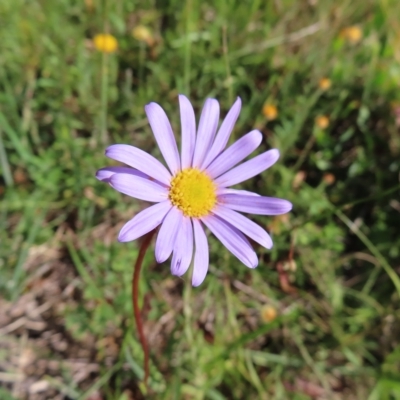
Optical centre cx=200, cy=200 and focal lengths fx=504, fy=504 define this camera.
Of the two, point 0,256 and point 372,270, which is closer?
point 0,256

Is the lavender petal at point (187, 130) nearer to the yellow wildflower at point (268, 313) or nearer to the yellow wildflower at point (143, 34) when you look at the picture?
the yellow wildflower at point (268, 313)

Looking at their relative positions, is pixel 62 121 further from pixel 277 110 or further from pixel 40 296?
pixel 277 110

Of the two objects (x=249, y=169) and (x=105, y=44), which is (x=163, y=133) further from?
(x=105, y=44)

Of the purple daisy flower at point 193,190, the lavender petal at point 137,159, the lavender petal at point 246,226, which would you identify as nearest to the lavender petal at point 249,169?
the purple daisy flower at point 193,190

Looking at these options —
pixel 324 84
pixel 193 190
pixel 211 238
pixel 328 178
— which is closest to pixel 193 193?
pixel 193 190

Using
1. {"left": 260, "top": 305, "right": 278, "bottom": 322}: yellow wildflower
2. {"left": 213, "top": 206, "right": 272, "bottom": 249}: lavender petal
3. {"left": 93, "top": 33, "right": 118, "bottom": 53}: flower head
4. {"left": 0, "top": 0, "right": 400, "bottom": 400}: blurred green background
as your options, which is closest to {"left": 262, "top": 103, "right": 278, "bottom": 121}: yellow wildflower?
{"left": 0, "top": 0, "right": 400, "bottom": 400}: blurred green background

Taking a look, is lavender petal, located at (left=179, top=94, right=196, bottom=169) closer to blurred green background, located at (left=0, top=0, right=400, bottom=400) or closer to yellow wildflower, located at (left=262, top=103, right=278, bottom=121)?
blurred green background, located at (left=0, top=0, right=400, bottom=400)

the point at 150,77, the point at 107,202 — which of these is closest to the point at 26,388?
the point at 107,202
